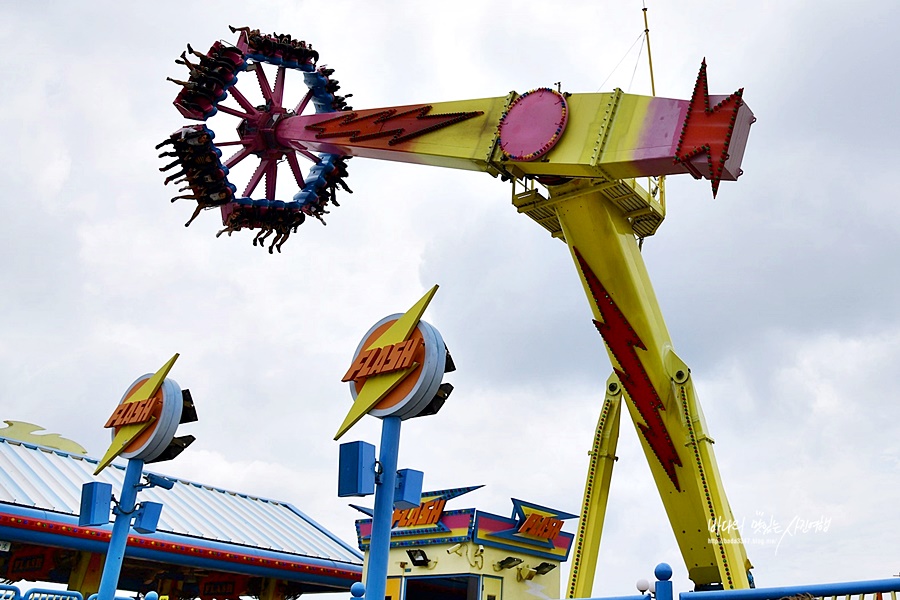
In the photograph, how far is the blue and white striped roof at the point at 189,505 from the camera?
59.6 ft

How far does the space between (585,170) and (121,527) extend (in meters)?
10.4

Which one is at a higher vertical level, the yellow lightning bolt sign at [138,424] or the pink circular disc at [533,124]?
the pink circular disc at [533,124]

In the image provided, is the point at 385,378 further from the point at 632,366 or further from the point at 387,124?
the point at 387,124

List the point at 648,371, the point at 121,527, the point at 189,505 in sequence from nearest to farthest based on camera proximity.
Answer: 1. the point at 648,371
2. the point at 121,527
3. the point at 189,505

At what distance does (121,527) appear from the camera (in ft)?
50.9

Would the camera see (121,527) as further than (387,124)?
No

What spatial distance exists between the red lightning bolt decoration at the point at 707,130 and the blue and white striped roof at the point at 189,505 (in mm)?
14161

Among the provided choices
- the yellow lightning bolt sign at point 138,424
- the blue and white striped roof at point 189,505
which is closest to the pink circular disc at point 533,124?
the yellow lightning bolt sign at point 138,424

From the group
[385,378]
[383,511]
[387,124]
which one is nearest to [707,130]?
[385,378]

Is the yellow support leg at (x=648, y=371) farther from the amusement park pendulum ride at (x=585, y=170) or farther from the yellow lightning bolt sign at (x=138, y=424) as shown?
the yellow lightning bolt sign at (x=138, y=424)

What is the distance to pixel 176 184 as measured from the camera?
671 inches

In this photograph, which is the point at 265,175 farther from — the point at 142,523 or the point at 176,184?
the point at 142,523

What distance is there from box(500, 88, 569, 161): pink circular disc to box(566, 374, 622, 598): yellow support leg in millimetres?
5164

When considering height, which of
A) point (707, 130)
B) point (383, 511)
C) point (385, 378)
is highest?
point (707, 130)
